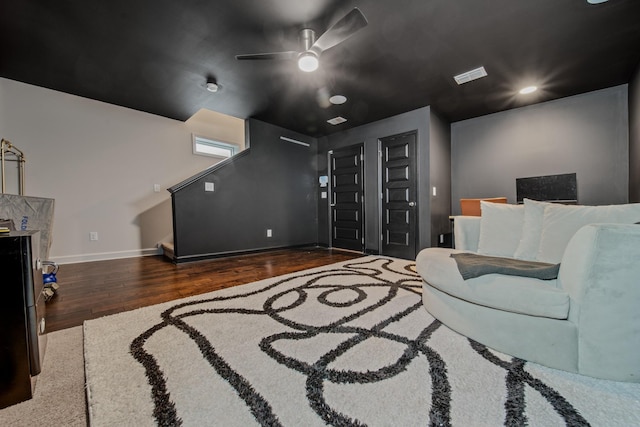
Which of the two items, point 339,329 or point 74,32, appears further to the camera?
point 74,32

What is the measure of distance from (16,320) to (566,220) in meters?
2.95

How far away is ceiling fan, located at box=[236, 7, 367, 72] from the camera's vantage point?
71.7 inches

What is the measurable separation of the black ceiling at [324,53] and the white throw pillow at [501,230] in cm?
161

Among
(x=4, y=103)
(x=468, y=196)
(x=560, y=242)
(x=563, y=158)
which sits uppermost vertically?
(x=4, y=103)

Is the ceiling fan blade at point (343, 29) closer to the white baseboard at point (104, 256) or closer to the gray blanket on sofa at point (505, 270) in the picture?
the gray blanket on sofa at point (505, 270)

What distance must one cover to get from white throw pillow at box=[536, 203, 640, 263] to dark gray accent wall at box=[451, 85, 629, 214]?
8.64ft

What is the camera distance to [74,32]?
2.22 metres

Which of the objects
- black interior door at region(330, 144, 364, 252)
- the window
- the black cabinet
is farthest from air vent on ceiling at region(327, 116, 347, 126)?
the black cabinet

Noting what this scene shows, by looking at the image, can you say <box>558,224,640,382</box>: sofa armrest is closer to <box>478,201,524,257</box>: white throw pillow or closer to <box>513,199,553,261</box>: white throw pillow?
<box>513,199,553,261</box>: white throw pillow

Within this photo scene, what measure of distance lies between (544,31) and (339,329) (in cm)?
309

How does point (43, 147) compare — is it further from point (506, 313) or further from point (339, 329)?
point (506, 313)

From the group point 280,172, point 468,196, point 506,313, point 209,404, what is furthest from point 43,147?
point 468,196

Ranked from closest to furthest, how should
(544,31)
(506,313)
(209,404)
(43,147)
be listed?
(209,404) → (506,313) → (544,31) → (43,147)

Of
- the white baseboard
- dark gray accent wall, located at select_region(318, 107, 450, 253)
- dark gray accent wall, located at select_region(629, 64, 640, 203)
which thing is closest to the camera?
dark gray accent wall, located at select_region(629, 64, 640, 203)
